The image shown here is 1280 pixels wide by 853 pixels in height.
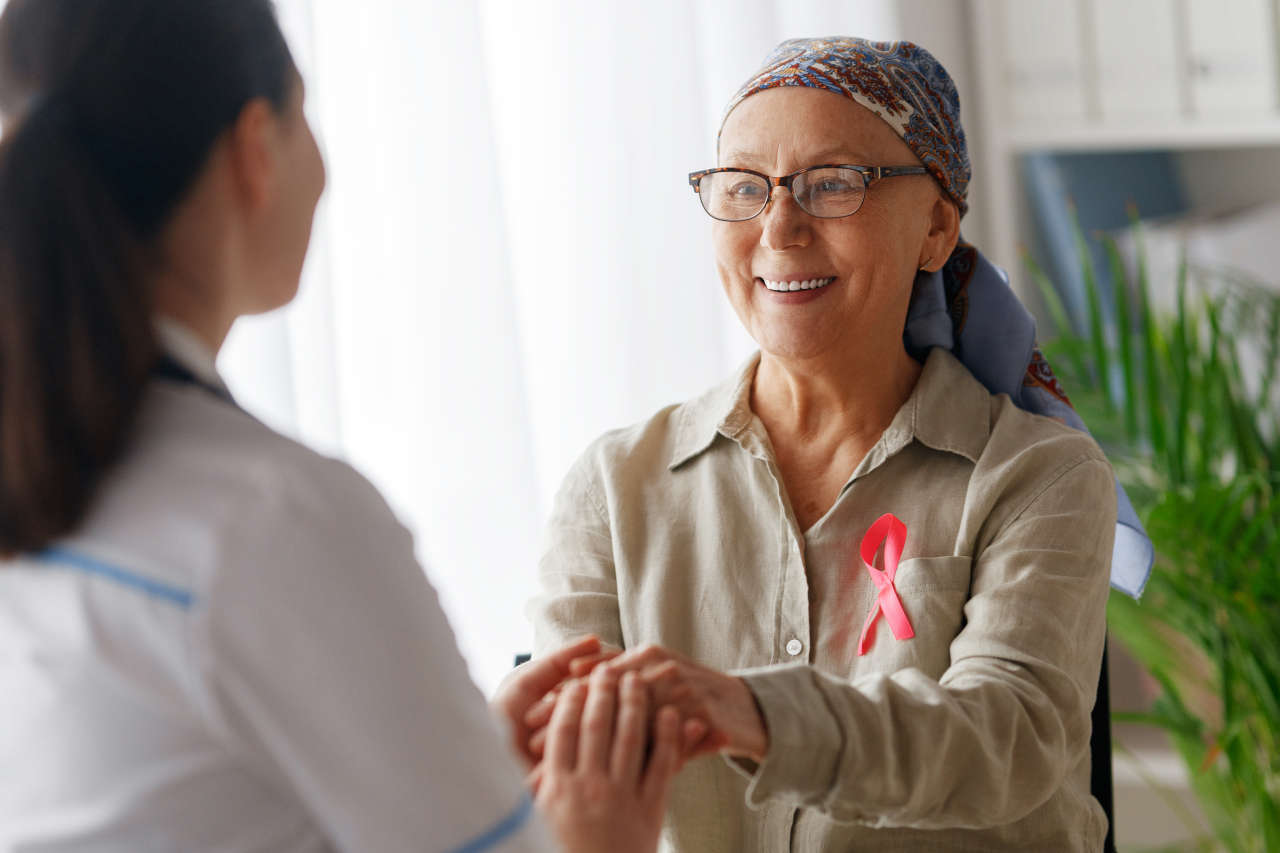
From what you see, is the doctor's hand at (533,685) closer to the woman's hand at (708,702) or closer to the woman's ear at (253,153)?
the woman's hand at (708,702)

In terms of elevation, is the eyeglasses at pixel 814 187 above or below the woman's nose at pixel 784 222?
above

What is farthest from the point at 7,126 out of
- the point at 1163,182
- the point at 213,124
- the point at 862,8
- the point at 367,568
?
the point at 1163,182

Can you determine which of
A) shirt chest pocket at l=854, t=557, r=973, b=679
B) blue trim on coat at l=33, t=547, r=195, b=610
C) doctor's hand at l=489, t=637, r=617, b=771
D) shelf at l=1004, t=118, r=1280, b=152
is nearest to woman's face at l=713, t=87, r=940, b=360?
shirt chest pocket at l=854, t=557, r=973, b=679

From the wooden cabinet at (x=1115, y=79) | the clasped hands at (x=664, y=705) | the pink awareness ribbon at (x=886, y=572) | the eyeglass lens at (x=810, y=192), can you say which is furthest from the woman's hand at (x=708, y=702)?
the wooden cabinet at (x=1115, y=79)

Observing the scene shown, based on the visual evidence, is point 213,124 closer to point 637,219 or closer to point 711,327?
point 637,219

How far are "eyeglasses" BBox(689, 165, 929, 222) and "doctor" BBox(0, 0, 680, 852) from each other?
0.73 m

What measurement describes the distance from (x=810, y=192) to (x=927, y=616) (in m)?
0.47

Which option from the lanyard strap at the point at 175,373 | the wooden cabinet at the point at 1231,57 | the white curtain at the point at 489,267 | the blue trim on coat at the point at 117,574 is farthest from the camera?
the wooden cabinet at the point at 1231,57

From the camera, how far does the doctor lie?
74 cm

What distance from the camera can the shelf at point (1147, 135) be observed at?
2.80 m

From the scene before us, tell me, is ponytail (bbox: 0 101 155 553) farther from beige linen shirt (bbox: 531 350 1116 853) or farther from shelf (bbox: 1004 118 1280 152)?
shelf (bbox: 1004 118 1280 152)

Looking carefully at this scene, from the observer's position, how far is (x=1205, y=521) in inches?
83.4

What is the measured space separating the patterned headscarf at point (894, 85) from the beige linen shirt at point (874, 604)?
0.78 feet

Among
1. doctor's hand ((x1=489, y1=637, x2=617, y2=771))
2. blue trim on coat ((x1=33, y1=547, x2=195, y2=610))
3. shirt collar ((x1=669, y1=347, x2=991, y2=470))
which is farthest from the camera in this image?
shirt collar ((x1=669, y1=347, x2=991, y2=470))
